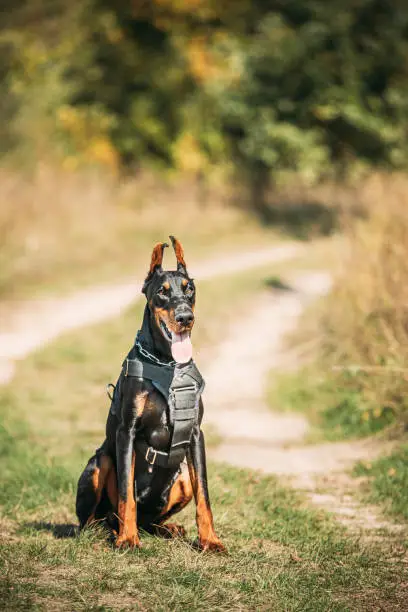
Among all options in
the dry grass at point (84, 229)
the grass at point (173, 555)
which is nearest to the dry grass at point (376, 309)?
the grass at point (173, 555)

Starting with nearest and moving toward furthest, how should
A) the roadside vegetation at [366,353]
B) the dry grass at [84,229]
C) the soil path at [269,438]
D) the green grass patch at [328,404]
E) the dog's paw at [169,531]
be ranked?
the dog's paw at [169,531] → the soil path at [269,438] → the roadside vegetation at [366,353] → the green grass patch at [328,404] → the dry grass at [84,229]

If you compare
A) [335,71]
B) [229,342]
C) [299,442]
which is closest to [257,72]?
[335,71]

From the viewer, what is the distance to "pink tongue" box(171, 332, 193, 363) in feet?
A: 14.9

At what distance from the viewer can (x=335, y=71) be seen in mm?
29609

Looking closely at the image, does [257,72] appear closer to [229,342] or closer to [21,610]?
[229,342]

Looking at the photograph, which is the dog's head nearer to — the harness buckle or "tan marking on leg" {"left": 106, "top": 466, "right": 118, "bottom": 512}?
the harness buckle

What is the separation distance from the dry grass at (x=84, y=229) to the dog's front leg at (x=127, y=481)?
10.4m

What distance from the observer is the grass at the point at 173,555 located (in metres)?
3.97

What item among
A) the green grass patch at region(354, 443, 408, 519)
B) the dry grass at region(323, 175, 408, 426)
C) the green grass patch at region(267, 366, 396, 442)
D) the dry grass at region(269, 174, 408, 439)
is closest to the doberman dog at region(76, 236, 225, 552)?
the green grass patch at region(354, 443, 408, 519)

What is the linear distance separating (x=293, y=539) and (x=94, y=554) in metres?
1.30

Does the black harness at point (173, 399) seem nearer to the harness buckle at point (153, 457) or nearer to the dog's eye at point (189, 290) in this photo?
the harness buckle at point (153, 457)

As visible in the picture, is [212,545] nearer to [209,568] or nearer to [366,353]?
[209,568]

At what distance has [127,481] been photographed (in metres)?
4.49

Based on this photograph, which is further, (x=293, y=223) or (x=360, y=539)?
(x=293, y=223)
